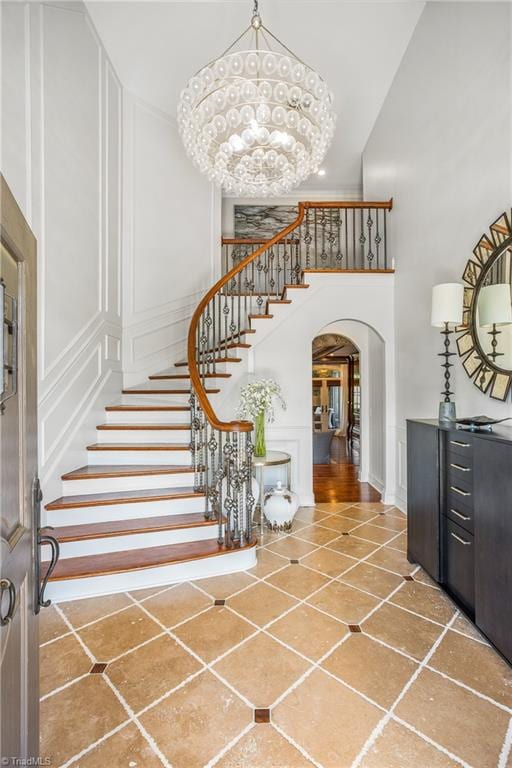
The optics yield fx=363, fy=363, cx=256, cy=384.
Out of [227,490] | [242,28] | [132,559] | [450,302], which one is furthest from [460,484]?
[242,28]

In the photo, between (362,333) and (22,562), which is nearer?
(22,562)

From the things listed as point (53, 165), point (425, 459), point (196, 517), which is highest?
point (53, 165)

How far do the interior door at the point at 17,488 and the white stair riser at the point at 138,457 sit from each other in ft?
7.33

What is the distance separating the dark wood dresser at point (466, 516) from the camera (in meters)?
1.75

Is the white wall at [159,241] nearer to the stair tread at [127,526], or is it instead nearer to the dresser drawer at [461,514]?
the stair tread at [127,526]

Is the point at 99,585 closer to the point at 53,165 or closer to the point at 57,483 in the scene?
the point at 57,483

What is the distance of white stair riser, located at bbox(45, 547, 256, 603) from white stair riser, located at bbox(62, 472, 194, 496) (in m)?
0.74

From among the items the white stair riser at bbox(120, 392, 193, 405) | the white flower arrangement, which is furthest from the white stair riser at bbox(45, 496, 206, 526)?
the white stair riser at bbox(120, 392, 193, 405)

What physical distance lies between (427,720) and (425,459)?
1.47 m

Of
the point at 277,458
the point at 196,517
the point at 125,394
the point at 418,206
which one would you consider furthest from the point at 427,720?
the point at 418,206

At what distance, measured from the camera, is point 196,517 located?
2.88 meters

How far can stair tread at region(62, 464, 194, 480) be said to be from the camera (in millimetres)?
2930

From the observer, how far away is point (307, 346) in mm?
4438

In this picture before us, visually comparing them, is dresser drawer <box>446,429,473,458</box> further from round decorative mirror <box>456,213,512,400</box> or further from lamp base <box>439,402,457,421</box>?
round decorative mirror <box>456,213,512,400</box>
